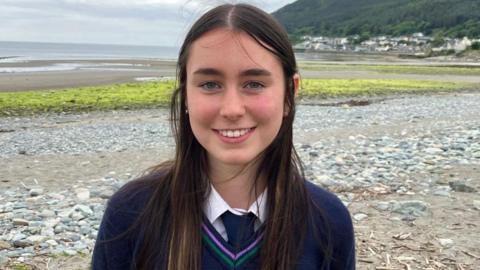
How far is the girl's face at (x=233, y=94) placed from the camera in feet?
6.82

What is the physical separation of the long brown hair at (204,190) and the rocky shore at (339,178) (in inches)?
121

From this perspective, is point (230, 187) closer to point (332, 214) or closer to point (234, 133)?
point (234, 133)

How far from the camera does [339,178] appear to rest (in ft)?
28.7

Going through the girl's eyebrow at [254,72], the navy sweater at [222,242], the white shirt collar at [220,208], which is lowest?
the navy sweater at [222,242]

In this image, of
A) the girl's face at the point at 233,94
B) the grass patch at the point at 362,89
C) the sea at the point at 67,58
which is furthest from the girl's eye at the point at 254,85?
the grass patch at the point at 362,89

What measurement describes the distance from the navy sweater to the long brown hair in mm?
34

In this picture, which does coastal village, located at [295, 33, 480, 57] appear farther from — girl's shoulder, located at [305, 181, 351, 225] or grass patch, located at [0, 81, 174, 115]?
girl's shoulder, located at [305, 181, 351, 225]

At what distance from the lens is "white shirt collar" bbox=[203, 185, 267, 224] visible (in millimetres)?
2213

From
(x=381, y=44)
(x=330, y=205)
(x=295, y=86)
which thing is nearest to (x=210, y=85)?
(x=295, y=86)

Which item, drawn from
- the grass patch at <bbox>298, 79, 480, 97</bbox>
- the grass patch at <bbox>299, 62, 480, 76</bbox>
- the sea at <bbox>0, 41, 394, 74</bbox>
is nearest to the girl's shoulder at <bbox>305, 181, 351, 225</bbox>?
the sea at <bbox>0, 41, 394, 74</bbox>

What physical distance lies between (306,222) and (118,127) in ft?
53.8

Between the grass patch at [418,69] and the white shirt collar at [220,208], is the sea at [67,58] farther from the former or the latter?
the grass patch at [418,69]

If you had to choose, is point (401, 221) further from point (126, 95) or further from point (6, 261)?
point (126, 95)

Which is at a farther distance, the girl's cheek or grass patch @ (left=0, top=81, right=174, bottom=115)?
grass patch @ (left=0, top=81, right=174, bottom=115)
